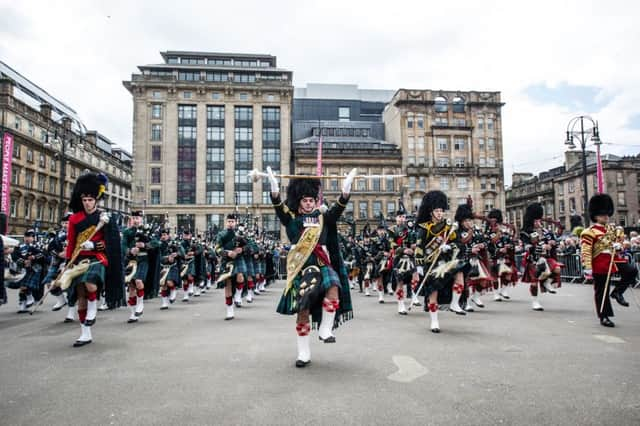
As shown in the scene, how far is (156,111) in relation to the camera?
68.8m

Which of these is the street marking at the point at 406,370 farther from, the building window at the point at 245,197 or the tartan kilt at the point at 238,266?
the building window at the point at 245,197

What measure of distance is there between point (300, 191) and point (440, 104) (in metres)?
73.6

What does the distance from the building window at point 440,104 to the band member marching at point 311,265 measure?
72121 millimetres

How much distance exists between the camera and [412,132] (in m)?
73.4

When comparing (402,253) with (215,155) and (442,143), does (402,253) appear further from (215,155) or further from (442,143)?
(442,143)

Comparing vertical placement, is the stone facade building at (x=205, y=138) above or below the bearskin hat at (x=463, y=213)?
above

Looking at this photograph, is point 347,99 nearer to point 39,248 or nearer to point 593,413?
point 39,248

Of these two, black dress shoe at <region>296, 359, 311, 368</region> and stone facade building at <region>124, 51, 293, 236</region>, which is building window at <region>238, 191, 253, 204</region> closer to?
stone facade building at <region>124, 51, 293, 236</region>

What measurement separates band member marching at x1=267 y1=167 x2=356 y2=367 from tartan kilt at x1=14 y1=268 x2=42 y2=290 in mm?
9353

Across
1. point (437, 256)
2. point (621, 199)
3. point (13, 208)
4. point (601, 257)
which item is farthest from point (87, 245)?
point (621, 199)

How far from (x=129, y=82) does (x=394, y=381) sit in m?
73.7

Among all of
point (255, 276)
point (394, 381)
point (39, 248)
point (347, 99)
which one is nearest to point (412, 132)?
point (347, 99)

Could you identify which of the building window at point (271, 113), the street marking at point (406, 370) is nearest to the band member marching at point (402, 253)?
the street marking at point (406, 370)

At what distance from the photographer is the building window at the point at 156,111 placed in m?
68.6
